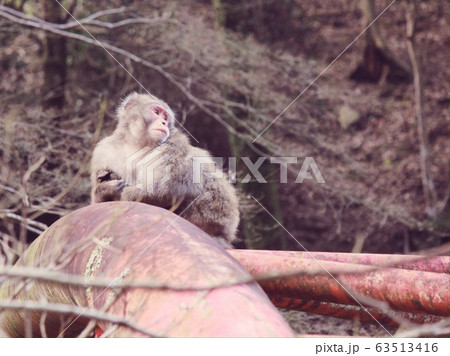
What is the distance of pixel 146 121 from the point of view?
193 inches

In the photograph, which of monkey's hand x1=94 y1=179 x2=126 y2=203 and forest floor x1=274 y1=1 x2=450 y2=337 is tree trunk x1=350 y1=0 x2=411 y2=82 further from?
monkey's hand x1=94 y1=179 x2=126 y2=203

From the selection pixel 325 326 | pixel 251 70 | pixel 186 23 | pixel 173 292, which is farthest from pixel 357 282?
pixel 186 23

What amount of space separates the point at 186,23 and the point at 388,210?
3.64m

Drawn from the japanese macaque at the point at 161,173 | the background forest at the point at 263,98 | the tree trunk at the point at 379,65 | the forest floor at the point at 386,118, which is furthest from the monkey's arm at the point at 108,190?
the tree trunk at the point at 379,65

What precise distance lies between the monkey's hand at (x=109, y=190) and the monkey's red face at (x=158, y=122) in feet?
1.51

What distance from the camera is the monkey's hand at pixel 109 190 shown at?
4410 millimetres

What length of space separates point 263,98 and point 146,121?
3218 millimetres

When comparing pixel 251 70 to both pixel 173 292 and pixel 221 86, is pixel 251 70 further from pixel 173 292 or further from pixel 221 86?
pixel 173 292

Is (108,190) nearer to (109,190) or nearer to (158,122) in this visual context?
(109,190)

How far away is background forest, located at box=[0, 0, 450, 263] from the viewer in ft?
23.7

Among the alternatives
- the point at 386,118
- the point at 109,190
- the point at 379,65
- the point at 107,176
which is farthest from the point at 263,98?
the point at 379,65

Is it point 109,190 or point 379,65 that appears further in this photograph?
point 379,65

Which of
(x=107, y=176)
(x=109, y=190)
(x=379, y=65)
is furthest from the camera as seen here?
(x=379, y=65)

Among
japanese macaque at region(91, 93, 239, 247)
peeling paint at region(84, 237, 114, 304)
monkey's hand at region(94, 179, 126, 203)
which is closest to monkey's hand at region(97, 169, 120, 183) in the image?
japanese macaque at region(91, 93, 239, 247)
